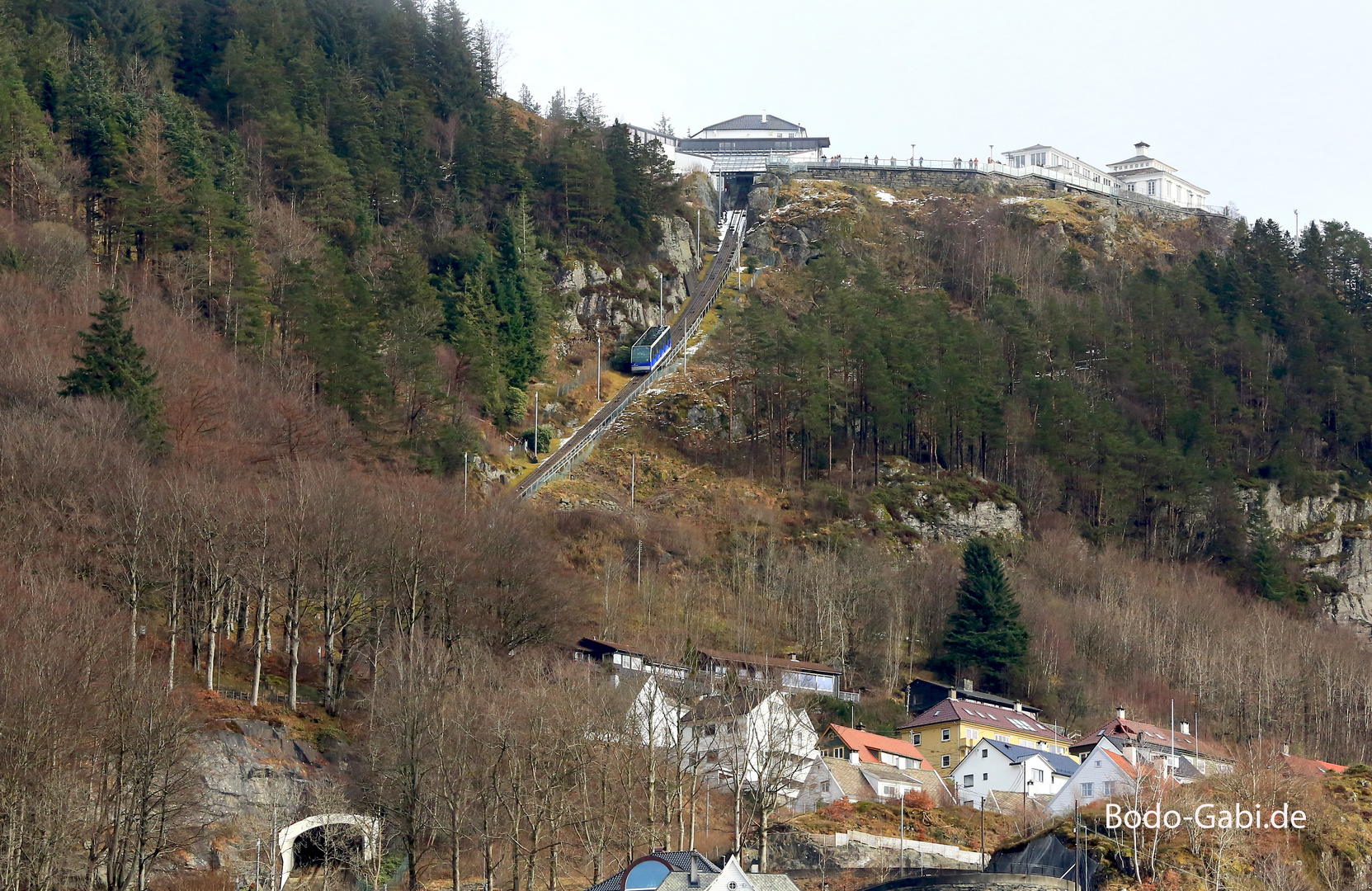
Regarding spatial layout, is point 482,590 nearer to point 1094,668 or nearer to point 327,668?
point 327,668

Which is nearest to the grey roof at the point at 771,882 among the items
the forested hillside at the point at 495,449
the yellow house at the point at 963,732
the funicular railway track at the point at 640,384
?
the forested hillside at the point at 495,449

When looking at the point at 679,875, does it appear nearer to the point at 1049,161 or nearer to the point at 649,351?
the point at 649,351

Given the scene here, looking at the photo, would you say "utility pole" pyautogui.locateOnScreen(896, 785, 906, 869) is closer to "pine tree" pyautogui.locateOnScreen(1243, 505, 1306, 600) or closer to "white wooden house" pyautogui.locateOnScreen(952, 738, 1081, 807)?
"white wooden house" pyautogui.locateOnScreen(952, 738, 1081, 807)

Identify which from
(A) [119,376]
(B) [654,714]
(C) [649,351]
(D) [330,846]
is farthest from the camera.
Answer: (C) [649,351]

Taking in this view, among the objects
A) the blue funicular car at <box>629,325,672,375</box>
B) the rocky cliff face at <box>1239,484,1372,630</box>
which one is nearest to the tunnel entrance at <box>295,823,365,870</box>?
the blue funicular car at <box>629,325,672,375</box>

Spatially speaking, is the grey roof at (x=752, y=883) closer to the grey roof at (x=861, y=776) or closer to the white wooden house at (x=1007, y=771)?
the grey roof at (x=861, y=776)

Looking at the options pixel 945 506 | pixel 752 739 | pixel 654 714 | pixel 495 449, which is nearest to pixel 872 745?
pixel 752 739
